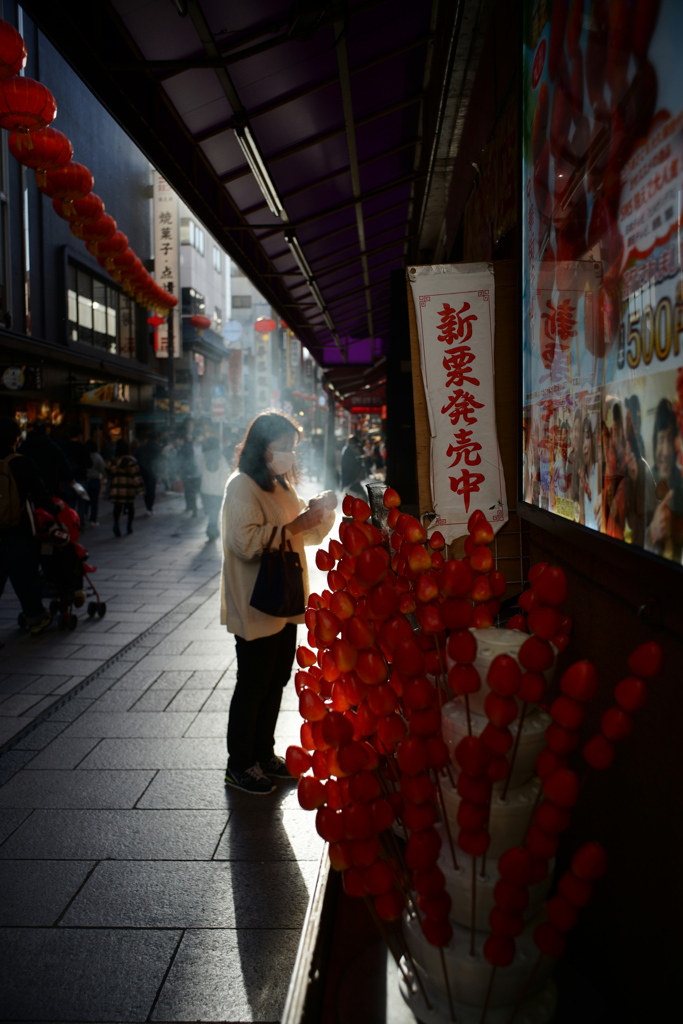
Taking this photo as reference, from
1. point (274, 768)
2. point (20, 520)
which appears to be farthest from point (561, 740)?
point (20, 520)

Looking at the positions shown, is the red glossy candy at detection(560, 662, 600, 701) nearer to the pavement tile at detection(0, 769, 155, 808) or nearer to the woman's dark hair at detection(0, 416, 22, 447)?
the pavement tile at detection(0, 769, 155, 808)

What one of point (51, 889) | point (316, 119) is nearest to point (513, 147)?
point (316, 119)

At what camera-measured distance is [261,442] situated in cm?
384

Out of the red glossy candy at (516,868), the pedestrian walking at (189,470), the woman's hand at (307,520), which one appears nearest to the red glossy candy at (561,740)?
the red glossy candy at (516,868)

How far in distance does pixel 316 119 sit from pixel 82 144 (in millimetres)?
22896

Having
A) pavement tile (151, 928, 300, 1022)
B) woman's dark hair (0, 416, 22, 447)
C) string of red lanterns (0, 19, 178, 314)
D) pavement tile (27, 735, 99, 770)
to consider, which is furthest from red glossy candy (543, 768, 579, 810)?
string of red lanterns (0, 19, 178, 314)

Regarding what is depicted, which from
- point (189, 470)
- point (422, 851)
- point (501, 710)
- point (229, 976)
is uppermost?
point (189, 470)

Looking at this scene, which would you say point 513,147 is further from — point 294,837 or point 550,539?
point 294,837

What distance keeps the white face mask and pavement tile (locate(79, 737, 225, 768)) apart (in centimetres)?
196

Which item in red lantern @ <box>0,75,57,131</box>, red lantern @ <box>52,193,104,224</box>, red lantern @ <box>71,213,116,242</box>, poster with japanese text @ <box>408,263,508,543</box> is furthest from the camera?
red lantern @ <box>71,213,116,242</box>

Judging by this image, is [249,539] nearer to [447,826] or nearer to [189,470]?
[447,826]

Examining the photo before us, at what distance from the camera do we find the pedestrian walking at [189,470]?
655 inches

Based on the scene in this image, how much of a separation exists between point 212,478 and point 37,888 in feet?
33.8

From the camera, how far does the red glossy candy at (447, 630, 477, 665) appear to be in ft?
5.09
